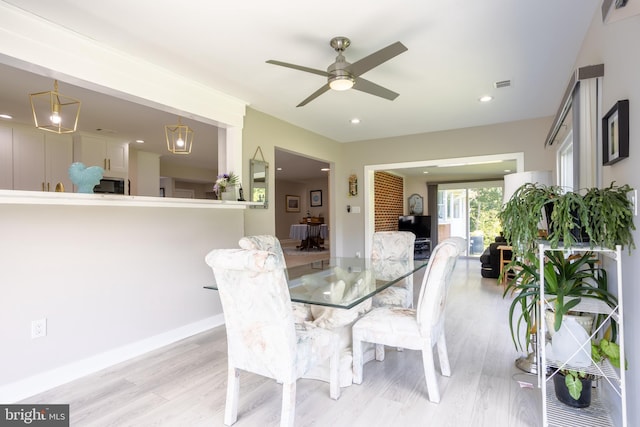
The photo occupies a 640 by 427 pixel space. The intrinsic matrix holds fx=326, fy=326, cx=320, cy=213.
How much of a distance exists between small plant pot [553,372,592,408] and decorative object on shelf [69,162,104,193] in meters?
3.33

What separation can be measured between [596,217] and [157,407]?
103 inches

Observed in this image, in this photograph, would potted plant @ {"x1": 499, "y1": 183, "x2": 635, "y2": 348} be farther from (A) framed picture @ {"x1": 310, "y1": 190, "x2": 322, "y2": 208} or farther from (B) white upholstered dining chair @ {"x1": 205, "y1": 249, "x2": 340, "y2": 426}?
(A) framed picture @ {"x1": 310, "y1": 190, "x2": 322, "y2": 208}

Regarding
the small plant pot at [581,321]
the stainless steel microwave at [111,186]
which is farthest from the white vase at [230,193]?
the small plant pot at [581,321]

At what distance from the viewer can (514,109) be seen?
4098 millimetres

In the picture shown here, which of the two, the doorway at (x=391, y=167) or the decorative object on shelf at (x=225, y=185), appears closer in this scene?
the decorative object on shelf at (x=225, y=185)

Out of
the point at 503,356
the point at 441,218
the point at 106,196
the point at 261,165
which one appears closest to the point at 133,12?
the point at 106,196

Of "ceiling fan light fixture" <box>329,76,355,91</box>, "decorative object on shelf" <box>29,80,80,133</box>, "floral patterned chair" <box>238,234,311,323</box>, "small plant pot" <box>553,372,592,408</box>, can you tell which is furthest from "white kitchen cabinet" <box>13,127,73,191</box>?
"small plant pot" <box>553,372,592,408</box>

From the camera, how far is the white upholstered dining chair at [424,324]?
1.99 meters

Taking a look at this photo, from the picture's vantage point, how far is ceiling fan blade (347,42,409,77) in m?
2.01

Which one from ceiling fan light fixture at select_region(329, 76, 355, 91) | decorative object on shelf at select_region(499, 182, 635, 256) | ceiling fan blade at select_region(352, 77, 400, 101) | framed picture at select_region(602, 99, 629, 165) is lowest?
decorative object on shelf at select_region(499, 182, 635, 256)

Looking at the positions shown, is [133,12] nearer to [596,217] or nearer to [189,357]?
[189,357]

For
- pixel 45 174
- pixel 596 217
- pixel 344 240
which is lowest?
pixel 344 240

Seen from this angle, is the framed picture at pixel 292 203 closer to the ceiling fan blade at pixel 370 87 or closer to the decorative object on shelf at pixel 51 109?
the decorative object on shelf at pixel 51 109

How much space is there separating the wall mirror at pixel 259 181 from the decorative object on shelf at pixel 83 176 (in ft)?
5.63
